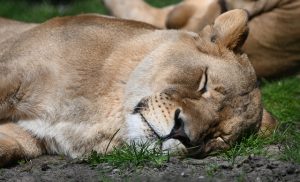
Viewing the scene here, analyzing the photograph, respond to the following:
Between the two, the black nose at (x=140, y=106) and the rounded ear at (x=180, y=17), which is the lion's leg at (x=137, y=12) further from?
the black nose at (x=140, y=106)

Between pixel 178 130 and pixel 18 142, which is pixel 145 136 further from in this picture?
pixel 18 142

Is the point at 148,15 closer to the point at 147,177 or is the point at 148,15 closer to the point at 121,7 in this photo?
the point at 121,7

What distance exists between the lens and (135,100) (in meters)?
4.16

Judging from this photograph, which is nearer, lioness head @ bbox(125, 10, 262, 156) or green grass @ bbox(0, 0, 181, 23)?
lioness head @ bbox(125, 10, 262, 156)

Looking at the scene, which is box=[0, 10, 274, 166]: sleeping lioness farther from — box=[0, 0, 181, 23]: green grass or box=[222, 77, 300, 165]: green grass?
box=[0, 0, 181, 23]: green grass

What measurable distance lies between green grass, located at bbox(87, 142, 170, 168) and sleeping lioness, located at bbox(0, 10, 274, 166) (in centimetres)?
5

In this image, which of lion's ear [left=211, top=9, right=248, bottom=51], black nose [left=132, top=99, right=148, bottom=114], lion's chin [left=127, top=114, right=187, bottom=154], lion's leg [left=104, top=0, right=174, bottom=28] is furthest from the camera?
lion's leg [left=104, top=0, right=174, bottom=28]

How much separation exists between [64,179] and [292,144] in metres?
1.33

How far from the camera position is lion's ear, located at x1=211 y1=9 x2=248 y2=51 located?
14.7 ft

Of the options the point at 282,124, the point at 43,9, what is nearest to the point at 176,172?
the point at 282,124

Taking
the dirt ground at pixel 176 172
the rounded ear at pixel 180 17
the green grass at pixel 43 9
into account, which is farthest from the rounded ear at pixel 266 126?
the green grass at pixel 43 9

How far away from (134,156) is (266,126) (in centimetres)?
86

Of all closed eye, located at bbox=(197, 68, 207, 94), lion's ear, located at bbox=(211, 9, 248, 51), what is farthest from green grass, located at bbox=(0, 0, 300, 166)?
lion's ear, located at bbox=(211, 9, 248, 51)

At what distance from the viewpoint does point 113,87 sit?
14.1ft
